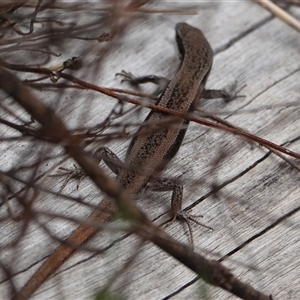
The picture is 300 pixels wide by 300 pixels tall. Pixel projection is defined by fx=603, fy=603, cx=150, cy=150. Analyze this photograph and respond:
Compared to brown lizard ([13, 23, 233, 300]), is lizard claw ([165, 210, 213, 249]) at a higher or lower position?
lower

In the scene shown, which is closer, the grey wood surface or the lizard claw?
the grey wood surface

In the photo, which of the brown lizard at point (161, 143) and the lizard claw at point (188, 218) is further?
the lizard claw at point (188, 218)

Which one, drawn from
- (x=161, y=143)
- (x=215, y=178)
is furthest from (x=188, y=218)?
(x=161, y=143)

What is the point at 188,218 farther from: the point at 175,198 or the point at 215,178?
the point at 215,178

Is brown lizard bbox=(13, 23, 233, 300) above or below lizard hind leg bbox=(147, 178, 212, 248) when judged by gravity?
above

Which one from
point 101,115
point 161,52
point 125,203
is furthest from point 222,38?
point 125,203

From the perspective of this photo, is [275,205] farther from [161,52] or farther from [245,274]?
[161,52]
